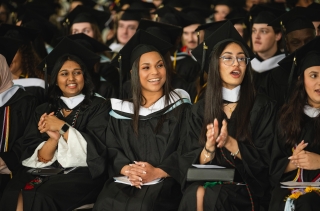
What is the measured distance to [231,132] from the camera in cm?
469

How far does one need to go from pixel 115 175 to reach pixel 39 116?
100 cm

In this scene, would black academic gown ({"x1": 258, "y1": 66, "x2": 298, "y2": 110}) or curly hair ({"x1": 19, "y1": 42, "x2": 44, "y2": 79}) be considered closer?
black academic gown ({"x1": 258, "y1": 66, "x2": 298, "y2": 110})

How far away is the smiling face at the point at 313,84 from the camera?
4688 mm

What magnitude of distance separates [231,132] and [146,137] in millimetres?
771

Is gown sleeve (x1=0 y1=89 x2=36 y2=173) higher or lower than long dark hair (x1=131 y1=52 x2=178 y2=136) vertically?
lower

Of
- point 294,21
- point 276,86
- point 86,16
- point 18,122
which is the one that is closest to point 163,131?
point 18,122

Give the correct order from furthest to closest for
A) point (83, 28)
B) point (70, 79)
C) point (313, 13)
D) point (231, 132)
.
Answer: point (83, 28), point (313, 13), point (70, 79), point (231, 132)

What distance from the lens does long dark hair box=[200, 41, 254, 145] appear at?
4.63m

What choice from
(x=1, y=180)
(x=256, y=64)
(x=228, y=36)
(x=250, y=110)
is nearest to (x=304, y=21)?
(x=256, y=64)

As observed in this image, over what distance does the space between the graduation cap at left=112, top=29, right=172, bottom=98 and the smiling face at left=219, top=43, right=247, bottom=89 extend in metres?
0.72

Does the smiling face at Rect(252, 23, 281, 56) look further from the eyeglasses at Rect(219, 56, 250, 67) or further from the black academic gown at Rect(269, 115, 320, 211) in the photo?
the black academic gown at Rect(269, 115, 320, 211)

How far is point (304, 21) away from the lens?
6.10 m

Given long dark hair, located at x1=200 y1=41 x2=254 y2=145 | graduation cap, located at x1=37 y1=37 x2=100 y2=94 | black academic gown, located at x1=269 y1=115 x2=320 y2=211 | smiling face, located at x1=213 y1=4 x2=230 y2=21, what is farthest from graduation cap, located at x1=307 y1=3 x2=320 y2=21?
graduation cap, located at x1=37 y1=37 x2=100 y2=94

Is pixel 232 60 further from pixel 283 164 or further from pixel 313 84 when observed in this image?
pixel 283 164
